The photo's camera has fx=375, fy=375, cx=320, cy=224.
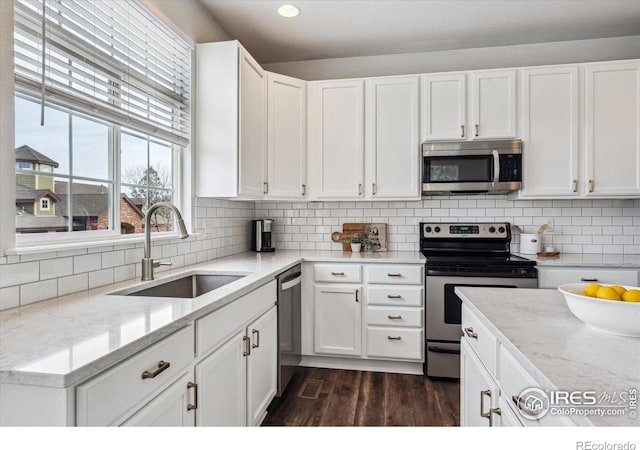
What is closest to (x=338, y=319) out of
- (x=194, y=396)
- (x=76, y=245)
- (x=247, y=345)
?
(x=247, y=345)

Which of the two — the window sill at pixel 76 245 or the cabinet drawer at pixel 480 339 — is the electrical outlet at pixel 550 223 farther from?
the window sill at pixel 76 245

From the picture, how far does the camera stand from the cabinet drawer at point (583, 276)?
264 centimetres

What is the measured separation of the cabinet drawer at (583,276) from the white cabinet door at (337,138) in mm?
1497

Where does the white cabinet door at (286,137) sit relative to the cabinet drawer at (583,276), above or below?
above

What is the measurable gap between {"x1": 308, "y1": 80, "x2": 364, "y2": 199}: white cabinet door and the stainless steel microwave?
56 centimetres

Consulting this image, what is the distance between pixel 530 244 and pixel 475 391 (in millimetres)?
2097

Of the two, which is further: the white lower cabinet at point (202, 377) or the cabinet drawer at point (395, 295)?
the cabinet drawer at point (395, 295)

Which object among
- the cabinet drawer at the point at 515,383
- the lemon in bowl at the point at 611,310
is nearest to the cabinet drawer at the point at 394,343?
the cabinet drawer at the point at 515,383

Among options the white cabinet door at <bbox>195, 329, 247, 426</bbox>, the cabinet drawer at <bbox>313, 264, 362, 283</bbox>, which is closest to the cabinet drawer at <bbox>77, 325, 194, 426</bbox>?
the white cabinet door at <bbox>195, 329, 247, 426</bbox>

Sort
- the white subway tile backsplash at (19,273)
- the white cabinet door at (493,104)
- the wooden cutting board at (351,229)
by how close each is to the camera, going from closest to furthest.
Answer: the white subway tile backsplash at (19,273) < the white cabinet door at (493,104) < the wooden cutting board at (351,229)

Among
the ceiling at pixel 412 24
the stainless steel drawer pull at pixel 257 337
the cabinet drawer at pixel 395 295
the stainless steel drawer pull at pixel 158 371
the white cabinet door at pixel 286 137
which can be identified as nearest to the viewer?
the stainless steel drawer pull at pixel 158 371

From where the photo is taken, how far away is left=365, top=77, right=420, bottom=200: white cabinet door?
3.05 meters

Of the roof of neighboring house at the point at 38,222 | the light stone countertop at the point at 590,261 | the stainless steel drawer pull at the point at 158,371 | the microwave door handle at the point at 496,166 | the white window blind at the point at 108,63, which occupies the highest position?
the white window blind at the point at 108,63

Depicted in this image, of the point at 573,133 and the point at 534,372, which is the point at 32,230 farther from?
the point at 573,133
